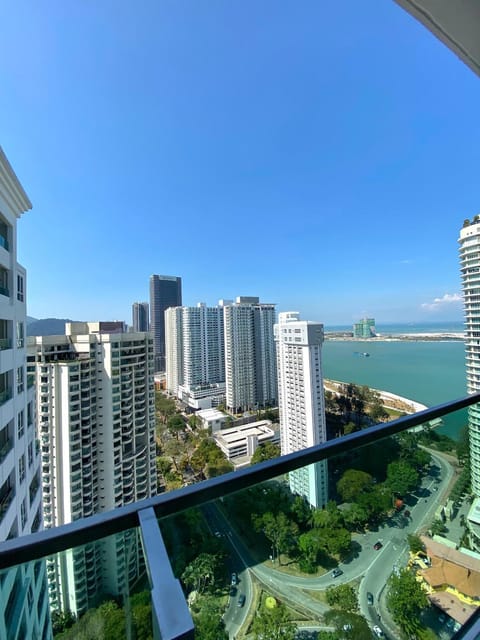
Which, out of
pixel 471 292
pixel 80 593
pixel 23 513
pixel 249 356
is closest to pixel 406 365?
pixel 249 356

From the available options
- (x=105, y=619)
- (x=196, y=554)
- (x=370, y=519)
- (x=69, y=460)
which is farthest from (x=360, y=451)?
(x=69, y=460)

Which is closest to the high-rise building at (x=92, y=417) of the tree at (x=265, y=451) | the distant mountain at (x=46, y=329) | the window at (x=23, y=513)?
the distant mountain at (x=46, y=329)

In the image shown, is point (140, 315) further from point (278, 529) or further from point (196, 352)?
point (278, 529)

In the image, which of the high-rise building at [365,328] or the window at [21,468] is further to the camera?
the high-rise building at [365,328]

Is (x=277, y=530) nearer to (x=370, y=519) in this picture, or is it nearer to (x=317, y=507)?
(x=317, y=507)

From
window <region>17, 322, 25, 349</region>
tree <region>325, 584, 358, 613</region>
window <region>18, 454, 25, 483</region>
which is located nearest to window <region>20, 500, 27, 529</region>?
window <region>18, 454, 25, 483</region>

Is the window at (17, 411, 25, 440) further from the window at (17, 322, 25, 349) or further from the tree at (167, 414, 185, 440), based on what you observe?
the tree at (167, 414, 185, 440)

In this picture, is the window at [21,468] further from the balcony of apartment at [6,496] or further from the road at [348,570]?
the road at [348,570]

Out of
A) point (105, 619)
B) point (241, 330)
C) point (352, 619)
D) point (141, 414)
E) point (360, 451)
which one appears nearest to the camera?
point (105, 619)
